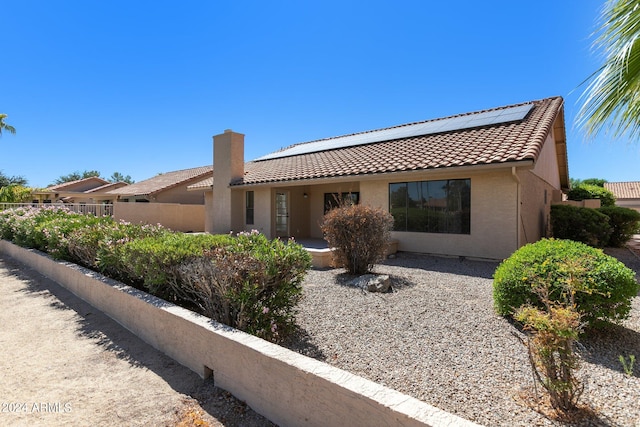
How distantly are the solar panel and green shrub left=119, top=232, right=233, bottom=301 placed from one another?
11.8 m

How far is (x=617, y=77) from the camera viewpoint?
344 cm

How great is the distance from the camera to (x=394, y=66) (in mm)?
14570

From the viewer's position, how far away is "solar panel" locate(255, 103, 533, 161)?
42.7ft

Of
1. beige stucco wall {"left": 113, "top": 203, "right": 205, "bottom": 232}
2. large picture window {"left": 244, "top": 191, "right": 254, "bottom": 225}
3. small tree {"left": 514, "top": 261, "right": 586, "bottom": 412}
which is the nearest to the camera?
small tree {"left": 514, "top": 261, "right": 586, "bottom": 412}

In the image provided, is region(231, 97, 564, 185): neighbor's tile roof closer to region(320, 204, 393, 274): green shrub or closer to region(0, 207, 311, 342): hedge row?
region(320, 204, 393, 274): green shrub

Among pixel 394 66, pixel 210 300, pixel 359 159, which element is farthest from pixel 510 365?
pixel 394 66

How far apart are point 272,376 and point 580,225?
14552 mm

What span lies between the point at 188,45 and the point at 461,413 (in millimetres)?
16424

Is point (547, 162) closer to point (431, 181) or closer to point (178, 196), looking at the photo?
point (431, 181)

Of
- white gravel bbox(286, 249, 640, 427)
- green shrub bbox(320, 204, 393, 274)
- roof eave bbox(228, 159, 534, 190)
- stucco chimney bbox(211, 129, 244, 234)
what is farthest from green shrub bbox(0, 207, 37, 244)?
white gravel bbox(286, 249, 640, 427)

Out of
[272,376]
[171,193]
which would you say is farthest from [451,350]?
[171,193]

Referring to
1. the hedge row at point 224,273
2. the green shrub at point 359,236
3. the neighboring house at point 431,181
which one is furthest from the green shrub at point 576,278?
the neighboring house at point 431,181

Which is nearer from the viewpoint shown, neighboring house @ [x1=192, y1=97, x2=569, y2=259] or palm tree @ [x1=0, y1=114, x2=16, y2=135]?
neighboring house @ [x1=192, y1=97, x2=569, y2=259]

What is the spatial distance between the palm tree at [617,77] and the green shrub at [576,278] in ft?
5.47
